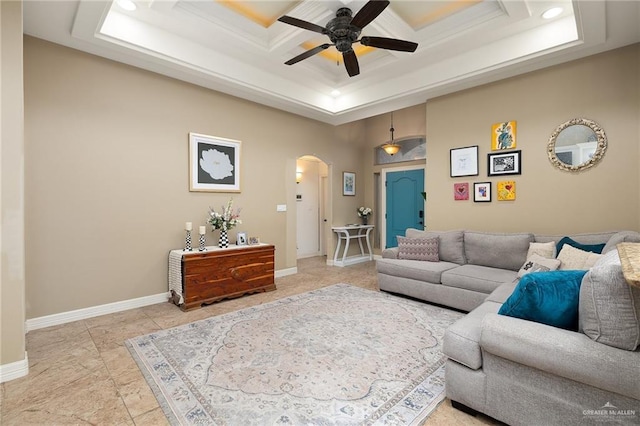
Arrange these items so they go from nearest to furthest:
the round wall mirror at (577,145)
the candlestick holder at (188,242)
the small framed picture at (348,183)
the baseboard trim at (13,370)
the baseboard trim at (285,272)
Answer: the baseboard trim at (13,370) < the round wall mirror at (577,145) < the candlestick holder at (188,242) < the baseboard trim at (285,272) < the small framed picture at (348,183)

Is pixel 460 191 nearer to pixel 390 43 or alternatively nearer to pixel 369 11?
pixel 390 43

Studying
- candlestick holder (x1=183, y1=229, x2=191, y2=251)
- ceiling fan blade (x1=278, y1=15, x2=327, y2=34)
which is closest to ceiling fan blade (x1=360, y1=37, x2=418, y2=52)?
ceiling fan blade (x1=278, y1=15, x2=327, y2=34)

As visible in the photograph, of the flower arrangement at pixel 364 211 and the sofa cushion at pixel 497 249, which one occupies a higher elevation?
the flower arrangement at pixel 364 211

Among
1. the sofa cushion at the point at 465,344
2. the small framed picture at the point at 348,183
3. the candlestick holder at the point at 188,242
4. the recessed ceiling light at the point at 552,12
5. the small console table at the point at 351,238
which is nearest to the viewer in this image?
the sofa cushion at the point at 465,344

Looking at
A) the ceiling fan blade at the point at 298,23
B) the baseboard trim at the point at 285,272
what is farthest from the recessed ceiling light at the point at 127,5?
the baseboard trim at the point at 285,272

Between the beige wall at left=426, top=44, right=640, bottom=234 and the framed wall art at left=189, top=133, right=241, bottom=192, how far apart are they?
3174 millimetres

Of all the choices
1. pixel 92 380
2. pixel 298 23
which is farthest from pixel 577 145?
pixel 92 380

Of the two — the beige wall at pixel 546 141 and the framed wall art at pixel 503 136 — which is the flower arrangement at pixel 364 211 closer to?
the beige wall at pixel 546 141

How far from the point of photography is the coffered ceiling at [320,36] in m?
2.89

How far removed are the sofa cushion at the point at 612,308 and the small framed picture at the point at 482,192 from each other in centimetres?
304

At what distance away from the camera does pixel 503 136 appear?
13.4 feet

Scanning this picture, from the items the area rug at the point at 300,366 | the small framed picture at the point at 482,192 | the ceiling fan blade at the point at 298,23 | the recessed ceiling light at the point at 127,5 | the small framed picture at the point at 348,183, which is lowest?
the area rug at the point at 300,366

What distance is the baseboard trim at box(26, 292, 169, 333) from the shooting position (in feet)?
10.0

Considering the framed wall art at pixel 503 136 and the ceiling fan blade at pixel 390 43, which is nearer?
the ceiling fan blade at pixel 390 43
